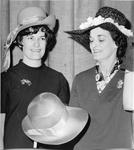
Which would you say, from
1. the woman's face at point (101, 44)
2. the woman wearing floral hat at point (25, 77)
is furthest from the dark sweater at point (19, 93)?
the woman's face at point (101, 44)

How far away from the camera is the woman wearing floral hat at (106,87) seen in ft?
4.04

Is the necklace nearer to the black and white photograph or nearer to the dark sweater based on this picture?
the black and white photograph

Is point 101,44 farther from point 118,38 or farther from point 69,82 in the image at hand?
point 69,82

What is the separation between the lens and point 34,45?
1310mm

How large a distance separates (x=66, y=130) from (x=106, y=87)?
0.22m

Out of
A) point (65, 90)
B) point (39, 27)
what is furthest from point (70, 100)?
point (39, 27)

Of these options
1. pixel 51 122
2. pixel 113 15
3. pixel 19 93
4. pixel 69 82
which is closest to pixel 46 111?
→ pixel 51 122

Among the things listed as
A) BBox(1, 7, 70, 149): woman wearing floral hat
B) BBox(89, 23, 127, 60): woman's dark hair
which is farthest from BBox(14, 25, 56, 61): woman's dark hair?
BBox(89, 23, 127, 60): woman's dark hair

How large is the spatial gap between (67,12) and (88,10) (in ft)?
0.28

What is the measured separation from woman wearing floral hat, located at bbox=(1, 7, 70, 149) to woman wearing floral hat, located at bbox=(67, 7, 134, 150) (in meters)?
0.13

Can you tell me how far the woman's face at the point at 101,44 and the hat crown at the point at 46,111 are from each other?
23cm

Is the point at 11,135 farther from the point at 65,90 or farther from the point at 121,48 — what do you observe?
the point at 121,48

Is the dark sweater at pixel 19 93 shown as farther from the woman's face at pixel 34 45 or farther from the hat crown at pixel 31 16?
the hat crown at pixel 31 16

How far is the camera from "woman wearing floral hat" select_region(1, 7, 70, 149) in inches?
51.4
